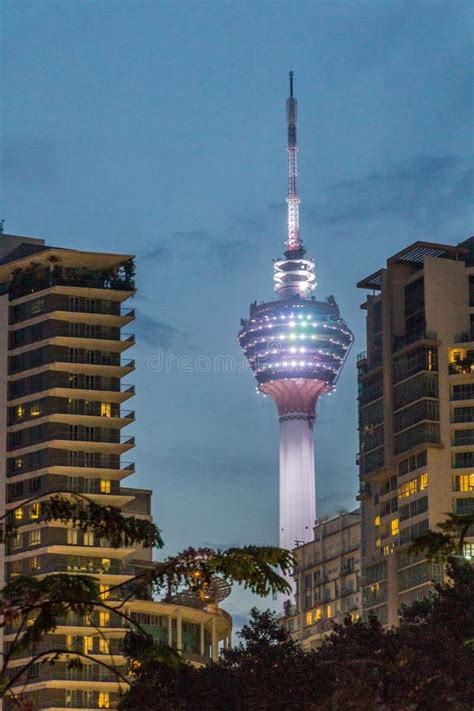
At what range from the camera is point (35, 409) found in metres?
178

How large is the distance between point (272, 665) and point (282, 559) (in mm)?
77718

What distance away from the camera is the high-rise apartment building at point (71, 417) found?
171875mm

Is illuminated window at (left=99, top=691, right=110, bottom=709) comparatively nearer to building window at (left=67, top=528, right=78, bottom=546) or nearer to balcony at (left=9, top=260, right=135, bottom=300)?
building window at (left=67, top=528, right=78, bottom=546)

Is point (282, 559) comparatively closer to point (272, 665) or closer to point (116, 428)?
point (272, 665)

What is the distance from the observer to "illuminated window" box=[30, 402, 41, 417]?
17712 cm

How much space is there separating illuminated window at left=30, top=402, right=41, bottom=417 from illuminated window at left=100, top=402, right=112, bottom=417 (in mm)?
6141

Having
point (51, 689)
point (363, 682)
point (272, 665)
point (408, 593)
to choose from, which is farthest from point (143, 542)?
point (408, 593)

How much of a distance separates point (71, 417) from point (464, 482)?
47.4m

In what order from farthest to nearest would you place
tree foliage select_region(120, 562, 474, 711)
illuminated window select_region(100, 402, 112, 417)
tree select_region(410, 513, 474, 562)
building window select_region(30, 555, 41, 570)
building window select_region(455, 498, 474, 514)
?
1. building window select_region(455, 498, 474, 514)
2. illuminated window select_region(100, 402, 112, 417)
3. building window select_region(30, 555, 41, 570)
4. tree foliage select_region(120, 562, 474, 711)
5. tree select_region(410, 513, 474, 562)

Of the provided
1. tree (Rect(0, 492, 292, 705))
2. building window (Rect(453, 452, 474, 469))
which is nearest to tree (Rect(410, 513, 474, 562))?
tree (Rect(0, 492, 292, 705))

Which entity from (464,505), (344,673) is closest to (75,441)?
(464,505)

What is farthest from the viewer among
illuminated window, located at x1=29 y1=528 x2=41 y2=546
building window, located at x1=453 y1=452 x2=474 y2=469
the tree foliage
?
building window, located at x1=453 y1=452 x2=474 y2=469

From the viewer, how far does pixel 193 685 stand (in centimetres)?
10706

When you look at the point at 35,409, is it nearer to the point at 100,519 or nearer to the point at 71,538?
the point at 71,538
